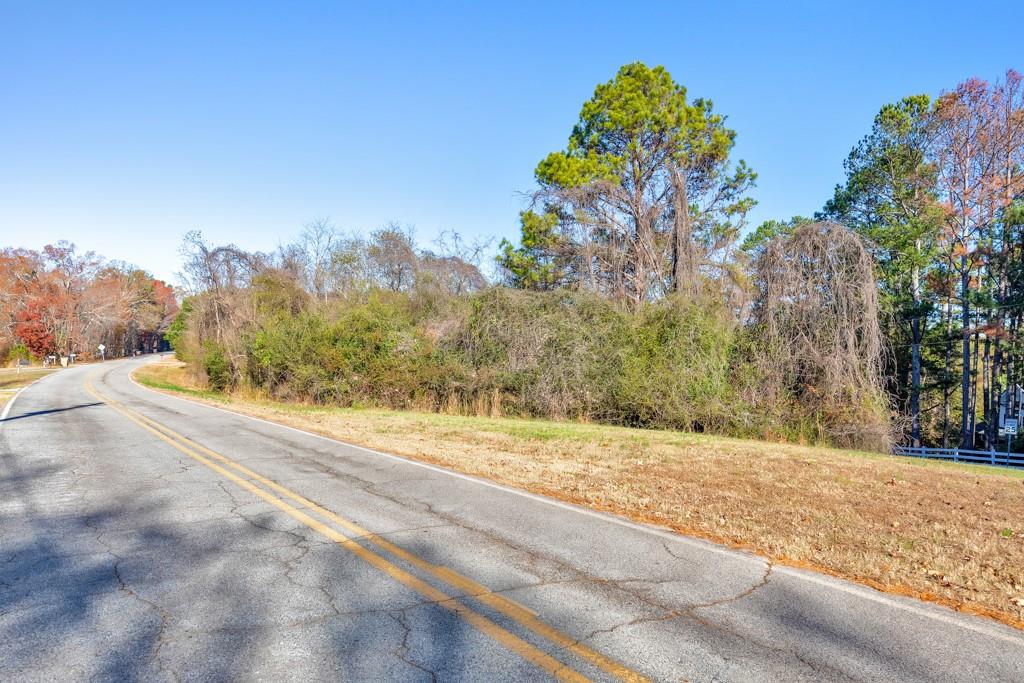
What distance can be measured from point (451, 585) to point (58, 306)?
281 ft

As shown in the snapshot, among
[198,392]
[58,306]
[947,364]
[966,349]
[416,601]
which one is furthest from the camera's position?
[58,306]

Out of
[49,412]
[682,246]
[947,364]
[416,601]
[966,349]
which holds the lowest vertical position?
[49,412]

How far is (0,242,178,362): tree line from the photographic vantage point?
68188 millimetres

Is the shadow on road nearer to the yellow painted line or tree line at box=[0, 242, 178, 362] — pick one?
the yellow painted line

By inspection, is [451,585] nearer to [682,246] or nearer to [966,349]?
[682,246]

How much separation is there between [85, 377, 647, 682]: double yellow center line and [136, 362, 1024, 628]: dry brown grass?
2.63m

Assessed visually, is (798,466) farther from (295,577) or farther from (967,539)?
(295,577)

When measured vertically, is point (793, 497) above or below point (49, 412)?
above

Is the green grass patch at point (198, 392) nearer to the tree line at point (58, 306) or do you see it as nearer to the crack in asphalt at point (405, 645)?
the crack in asphalt at point (405, 645)

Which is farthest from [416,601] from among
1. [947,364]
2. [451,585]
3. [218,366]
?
[947,364]

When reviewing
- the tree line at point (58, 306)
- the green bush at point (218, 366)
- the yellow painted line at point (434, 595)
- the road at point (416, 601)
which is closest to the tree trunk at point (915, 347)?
the road at point (416, 601)

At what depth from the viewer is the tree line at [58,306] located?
2685 inches

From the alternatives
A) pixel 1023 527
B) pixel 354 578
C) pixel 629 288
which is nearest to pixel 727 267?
pixel 629 288

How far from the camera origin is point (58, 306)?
236 feet
